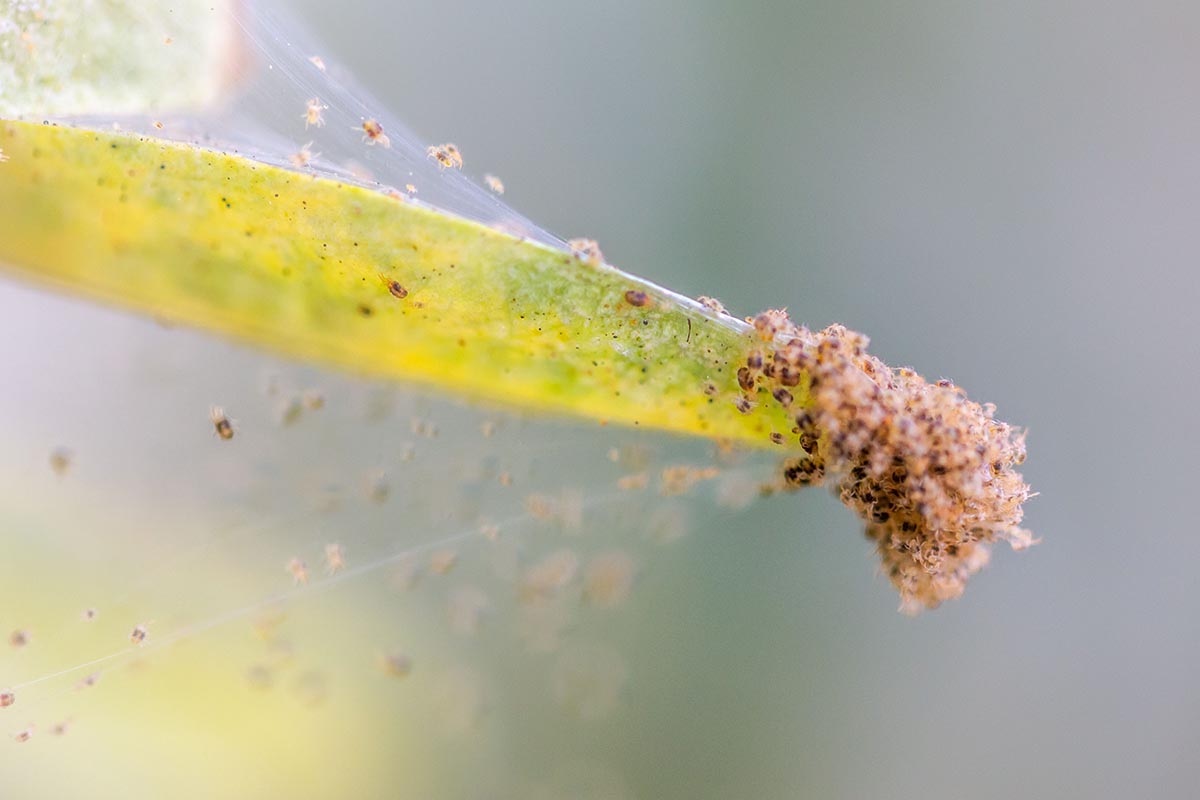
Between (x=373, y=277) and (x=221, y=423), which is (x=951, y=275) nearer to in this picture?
(x=373, y=277)

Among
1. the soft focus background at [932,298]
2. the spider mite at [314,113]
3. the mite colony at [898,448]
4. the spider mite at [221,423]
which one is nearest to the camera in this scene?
the mite colony at [898,448]

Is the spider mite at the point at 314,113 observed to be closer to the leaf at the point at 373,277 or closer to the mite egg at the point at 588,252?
the leaf at the point at 373,277

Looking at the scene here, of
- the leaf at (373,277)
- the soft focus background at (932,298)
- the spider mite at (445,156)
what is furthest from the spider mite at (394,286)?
the soft focus background at (932,298)

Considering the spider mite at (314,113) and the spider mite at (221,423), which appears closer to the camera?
the spider mite at (314,113)

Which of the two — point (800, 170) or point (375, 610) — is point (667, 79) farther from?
point (375, 610)

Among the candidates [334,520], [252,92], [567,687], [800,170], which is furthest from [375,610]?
[800,170]

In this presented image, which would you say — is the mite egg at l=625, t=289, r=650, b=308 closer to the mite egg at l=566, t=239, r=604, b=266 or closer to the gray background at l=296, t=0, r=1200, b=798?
the mite egg at l=566, t=239, r=604, b=266
